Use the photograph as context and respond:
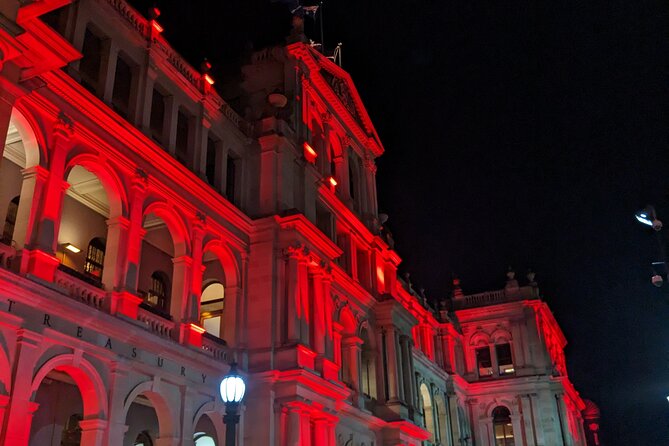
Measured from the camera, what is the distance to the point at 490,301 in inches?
2329

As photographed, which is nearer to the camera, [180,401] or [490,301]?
[180,401]

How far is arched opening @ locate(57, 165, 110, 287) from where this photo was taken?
23.4 metres

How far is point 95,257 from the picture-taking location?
2488 centimetres

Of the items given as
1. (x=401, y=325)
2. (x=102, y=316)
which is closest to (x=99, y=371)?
(x=102, y=316)

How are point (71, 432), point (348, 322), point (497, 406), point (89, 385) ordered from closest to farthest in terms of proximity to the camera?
point (89, 385) → point (71, 432) → point (348, 322) → point (497, 406)

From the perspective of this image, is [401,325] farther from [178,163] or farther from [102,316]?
[102,316]

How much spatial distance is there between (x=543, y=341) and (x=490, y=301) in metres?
5.51

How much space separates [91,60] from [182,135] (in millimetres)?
→ 5186

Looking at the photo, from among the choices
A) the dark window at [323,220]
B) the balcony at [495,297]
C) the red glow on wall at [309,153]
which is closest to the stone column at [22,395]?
the red glow on wall at [309,153]

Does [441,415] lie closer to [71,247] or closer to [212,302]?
[212,302]

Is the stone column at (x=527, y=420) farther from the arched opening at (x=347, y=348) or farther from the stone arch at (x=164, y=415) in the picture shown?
the stone arch at (x=164, y=415)

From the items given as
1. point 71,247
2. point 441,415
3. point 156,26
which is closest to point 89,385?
point 71,247

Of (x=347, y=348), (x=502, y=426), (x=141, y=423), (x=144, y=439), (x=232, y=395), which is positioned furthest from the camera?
(x=502, y=426)

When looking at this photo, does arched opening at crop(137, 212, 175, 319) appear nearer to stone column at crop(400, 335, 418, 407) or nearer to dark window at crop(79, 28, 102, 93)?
dark window at crop(79, 28, 102, 93)
